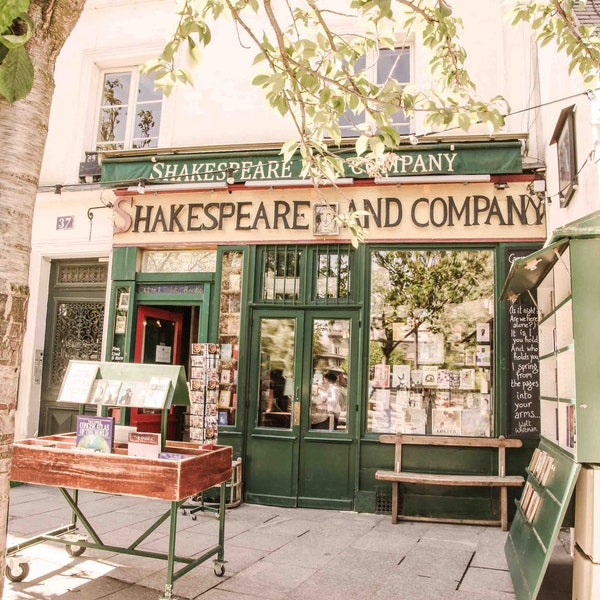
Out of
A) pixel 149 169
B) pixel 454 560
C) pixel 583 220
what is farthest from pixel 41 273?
pixel 583 220

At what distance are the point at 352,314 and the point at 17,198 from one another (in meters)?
5.50

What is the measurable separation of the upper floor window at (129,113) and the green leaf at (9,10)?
7.36 meters

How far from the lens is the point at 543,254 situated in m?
3.96

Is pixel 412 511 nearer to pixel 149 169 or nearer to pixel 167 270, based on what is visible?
pixel 167 270

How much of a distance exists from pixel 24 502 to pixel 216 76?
646 cm

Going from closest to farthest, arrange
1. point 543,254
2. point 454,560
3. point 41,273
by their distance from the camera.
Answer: point 543,254, point 454,560, point 41,273

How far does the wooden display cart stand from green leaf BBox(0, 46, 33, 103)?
3.00 m

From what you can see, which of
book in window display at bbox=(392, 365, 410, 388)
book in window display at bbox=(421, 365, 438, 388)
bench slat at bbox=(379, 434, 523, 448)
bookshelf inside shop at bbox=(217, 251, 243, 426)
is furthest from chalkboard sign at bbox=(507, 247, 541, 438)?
bookshelf inside shop at bbox=(217, 251, 243, 426)

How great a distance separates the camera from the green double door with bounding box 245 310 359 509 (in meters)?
7.09

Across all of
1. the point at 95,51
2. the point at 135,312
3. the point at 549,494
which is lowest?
the point at 549,494

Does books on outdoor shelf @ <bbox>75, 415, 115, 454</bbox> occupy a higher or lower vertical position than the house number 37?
lower

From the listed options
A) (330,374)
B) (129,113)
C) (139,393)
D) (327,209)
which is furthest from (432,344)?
(129,113)

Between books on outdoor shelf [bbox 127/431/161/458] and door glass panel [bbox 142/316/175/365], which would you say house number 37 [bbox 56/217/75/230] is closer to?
door glass panel [bbox 142/316/175/365]

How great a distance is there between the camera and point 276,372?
7.48 m
